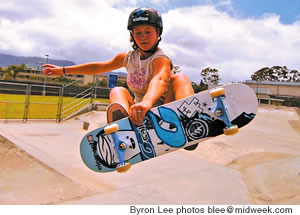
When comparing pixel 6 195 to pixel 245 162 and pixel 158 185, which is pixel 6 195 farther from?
pixel 245 162

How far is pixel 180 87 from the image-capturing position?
7.13 feet

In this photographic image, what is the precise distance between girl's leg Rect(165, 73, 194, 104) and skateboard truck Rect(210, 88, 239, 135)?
244mm

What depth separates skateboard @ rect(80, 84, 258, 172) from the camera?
A: 80.6 inches

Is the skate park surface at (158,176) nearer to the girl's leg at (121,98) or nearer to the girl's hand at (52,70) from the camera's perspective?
the girl's hand at (52,70)

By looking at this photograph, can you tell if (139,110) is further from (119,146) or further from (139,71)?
(139,71)

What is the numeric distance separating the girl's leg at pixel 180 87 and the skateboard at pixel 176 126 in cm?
11

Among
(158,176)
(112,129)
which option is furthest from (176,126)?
(158,176)

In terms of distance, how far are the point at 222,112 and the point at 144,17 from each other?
3.21ft

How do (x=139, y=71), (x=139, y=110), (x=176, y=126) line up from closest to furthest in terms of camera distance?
1. (x=139, y=110)
2. (x=176, y=126)
3. (x=139, y=71)

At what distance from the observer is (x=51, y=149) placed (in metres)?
7.54

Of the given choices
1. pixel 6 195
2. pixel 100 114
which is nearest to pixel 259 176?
pixel 6 195

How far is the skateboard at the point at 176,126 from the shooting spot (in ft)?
6.72

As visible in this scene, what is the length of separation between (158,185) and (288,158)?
191 inches

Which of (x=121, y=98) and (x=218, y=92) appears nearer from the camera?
(x=218, y=92)
